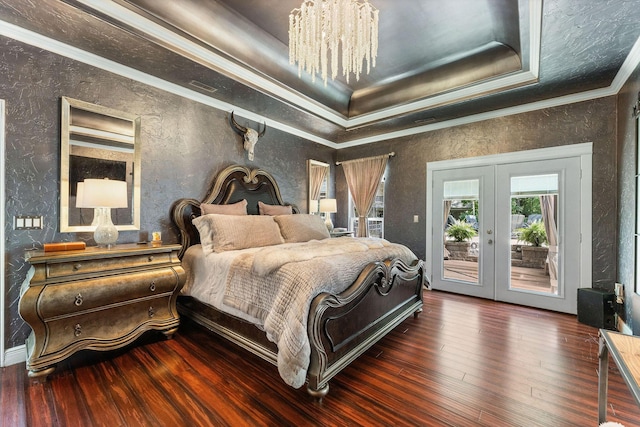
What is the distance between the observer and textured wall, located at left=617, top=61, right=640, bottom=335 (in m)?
2.58

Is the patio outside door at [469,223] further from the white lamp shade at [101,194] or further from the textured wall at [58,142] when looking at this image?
the white lamp shade at [101,194]

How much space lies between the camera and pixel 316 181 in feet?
16.8

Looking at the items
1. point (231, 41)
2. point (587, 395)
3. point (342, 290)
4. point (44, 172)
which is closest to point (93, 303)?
point (44, 172)

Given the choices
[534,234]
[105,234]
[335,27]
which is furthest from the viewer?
[534,234]

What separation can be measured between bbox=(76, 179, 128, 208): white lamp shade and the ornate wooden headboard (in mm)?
774

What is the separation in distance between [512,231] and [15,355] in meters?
5.44

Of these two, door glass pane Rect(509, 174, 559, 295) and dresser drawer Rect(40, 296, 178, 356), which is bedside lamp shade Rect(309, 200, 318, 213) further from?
door glass pane Rect(509, 174, 559, 295)

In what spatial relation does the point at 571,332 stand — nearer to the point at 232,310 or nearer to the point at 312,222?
the point at 312,222

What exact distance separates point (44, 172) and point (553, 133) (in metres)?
5.53

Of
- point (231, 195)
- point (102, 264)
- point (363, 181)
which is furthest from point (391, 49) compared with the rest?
point (102, 264)

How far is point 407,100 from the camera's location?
3.83m

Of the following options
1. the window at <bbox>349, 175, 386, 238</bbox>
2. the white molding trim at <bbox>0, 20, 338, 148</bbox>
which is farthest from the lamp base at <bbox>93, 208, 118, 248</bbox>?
the window at <bbox>349, 175, 386, 238</bbox>

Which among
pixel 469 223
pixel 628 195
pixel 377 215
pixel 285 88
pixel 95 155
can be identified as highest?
pixel 285 88

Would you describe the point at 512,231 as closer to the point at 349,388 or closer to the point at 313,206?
the point at 313,206
